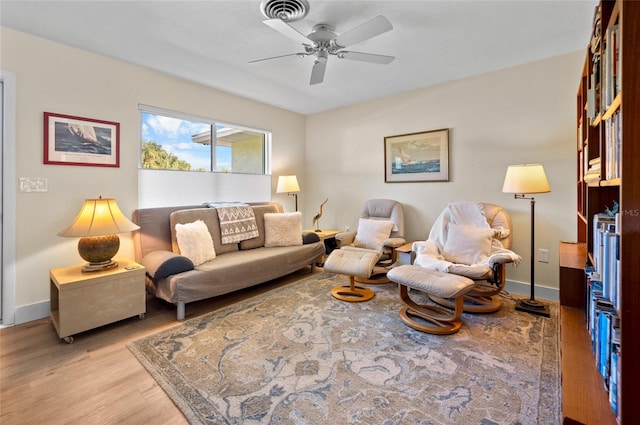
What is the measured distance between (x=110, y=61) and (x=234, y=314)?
9.19 feet

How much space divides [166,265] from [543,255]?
3.77 metres

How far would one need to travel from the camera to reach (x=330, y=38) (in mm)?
2287

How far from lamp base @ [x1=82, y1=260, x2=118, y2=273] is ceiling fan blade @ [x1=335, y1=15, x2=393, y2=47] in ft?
8.64

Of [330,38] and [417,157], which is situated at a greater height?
[330,38]

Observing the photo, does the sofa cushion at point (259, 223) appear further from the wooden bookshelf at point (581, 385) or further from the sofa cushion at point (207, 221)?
the wooden bookshelf at point (581, 385)

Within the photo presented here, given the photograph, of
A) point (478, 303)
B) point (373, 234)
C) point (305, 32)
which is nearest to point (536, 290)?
point (478, 303)

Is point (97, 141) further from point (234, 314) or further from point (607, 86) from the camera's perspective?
point (607, 86)

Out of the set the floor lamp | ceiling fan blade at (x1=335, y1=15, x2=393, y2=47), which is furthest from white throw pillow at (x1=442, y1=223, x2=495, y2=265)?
ceiling fan blade at (x1=335, y1=15, x2=393, y2=47)

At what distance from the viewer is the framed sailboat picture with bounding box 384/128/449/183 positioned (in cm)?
358

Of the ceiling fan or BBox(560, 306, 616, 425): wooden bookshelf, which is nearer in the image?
BBox(560, 306, 616, 425): wooden bookshelf

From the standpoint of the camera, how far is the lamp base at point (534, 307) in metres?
2.56

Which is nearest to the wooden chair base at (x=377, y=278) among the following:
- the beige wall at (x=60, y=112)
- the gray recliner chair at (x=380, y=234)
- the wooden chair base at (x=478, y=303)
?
the gray recliner chair at (x=380, y=234)

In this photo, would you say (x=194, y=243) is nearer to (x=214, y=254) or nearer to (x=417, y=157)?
(x=214, y=254)

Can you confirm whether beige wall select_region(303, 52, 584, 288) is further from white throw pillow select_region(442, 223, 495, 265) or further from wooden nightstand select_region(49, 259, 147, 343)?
wooden nightstand select_region(49, 259, 147, 343)
